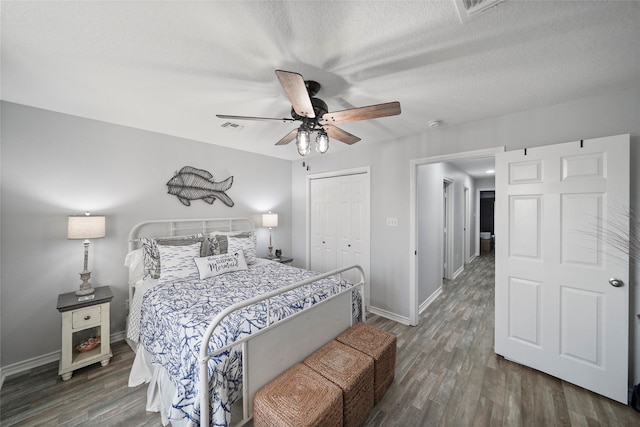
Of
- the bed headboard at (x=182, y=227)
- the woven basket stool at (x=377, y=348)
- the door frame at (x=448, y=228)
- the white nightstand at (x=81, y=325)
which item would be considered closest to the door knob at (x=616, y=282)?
the woven basket stool at (x=377, y=348)

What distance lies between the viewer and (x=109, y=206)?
104 inches

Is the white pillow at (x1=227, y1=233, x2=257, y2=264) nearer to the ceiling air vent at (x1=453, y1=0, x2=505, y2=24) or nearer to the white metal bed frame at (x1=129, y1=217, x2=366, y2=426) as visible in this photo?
the white metal bed frame at (x1=129, y1=217, x2=366, y2=426)

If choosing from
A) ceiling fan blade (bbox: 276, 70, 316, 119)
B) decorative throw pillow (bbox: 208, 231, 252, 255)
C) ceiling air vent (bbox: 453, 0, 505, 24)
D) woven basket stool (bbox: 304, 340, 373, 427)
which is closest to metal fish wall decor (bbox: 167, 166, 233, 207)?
decorative throw pillow (bbox: 208, 231, 252, 255)

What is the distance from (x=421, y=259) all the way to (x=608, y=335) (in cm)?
182

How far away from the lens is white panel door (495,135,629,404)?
6.03 feet

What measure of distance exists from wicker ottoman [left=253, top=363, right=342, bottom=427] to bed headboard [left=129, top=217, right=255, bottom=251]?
95.6 inches

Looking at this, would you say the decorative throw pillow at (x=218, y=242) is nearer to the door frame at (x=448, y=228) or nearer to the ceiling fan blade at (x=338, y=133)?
the ceiling fan blade at (x=338, y=133)

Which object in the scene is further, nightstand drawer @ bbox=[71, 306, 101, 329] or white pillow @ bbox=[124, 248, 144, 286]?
white pillow @ bbox=[124, 248, 144, 286]

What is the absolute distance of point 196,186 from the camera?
3.33 metres

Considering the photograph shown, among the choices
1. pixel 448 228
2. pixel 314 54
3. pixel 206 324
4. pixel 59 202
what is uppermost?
pixel 314 54

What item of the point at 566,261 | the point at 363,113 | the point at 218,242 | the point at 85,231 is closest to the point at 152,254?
the point at 85,231

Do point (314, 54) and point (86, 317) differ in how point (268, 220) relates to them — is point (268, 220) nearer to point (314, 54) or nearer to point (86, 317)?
point (86, 317)

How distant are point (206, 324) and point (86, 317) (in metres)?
1.59

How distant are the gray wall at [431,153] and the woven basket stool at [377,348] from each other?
1.29 metres
